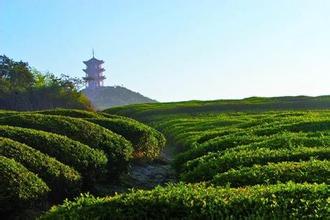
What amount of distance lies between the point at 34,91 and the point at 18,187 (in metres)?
56.6

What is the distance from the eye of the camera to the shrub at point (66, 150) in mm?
18125

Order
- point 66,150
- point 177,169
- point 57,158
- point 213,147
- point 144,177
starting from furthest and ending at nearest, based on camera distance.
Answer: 1. point 144,177
2. point 177,169
3. point 213,147
4. point 66,150
5. point 57,158

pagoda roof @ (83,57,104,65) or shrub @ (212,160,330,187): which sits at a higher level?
pagoda roof @ (83,57,104,65)

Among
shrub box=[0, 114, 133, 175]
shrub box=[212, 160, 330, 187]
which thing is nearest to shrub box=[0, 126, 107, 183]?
shrub box=[0, 114, 133, 175]

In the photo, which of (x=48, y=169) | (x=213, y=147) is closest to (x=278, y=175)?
(x=48, y=169)

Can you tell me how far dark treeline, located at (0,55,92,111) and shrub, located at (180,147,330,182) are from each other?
53.1 meters

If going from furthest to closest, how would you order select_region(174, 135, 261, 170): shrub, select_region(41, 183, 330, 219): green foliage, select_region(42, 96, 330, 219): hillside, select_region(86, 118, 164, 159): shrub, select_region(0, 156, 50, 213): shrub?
select_region(86, 118, 164, 159): shrub
select_region(174, 135, 261, 170): shrub
select_region(0, 156, 50, 213): shrub
select_region(42, 96, 330, 219): hillside
select_region(41, 183, 330, 219): green foliage

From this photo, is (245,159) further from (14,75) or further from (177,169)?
(14,75)

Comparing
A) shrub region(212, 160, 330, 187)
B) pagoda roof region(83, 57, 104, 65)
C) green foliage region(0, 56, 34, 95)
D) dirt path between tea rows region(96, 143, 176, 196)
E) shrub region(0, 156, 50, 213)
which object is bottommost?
dirt path between tea rows region(96, 143, 176, 196)

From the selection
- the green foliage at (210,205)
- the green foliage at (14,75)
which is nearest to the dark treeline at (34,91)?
the green foliage at (14,75)

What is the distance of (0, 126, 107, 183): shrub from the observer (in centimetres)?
1812

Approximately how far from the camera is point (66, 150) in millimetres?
18406

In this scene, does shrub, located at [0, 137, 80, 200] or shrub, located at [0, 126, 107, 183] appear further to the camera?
shrub, located at [0, 126, 107, 183]

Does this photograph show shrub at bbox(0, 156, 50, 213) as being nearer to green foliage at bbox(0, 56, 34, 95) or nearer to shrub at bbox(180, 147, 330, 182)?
shrub at bbox(180, 147, 330, 182)
